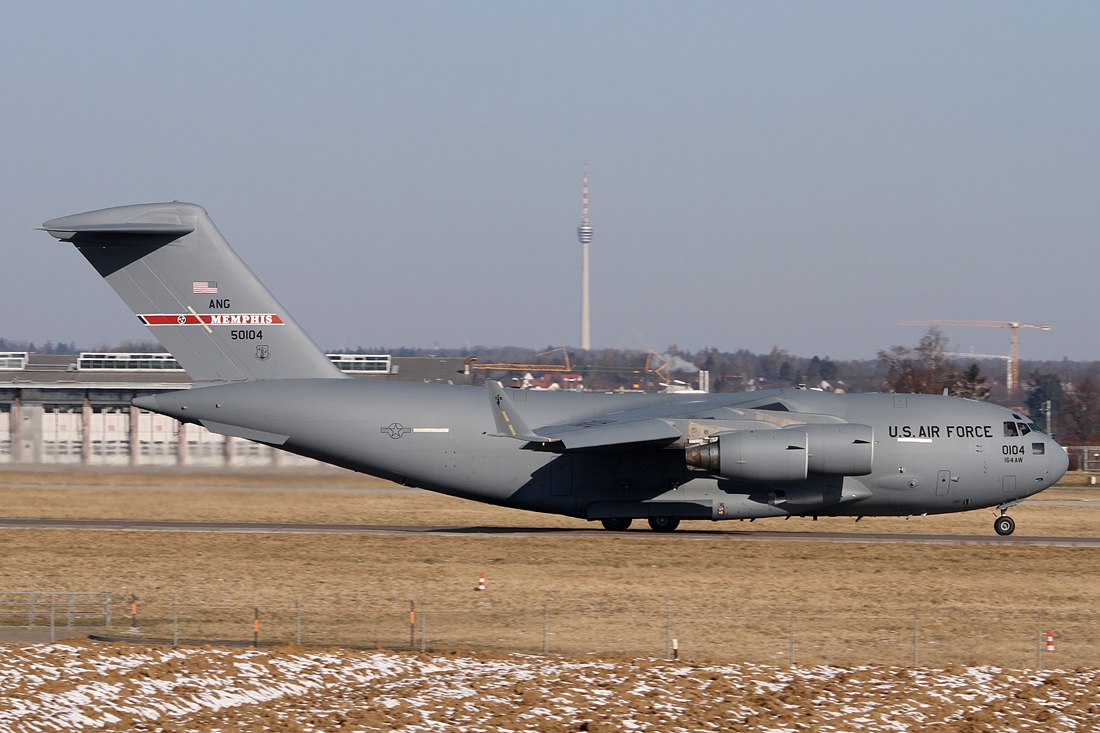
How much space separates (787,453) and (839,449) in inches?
49.8

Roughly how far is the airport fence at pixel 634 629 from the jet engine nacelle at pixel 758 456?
7.08m

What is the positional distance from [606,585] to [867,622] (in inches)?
197

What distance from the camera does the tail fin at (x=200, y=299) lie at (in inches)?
1117

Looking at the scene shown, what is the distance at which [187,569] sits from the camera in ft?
77.5

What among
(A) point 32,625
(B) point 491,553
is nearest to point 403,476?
(B) point 491,553

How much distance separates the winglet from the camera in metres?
26.4

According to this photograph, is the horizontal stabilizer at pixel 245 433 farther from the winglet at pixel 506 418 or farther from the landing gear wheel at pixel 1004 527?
the landing gear wheel at pixel 1004 527

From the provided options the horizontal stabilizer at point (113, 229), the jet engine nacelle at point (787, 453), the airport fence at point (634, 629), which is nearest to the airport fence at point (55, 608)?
the airport fence at point (634, 629)

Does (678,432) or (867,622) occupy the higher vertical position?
(678,432)

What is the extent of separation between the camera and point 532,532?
97.1 ft

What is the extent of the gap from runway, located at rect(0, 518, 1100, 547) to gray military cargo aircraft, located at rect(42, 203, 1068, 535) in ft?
2.26

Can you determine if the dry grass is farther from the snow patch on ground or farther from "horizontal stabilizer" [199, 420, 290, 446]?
"horizontal stabilizer" [199, 420, 290, 446]

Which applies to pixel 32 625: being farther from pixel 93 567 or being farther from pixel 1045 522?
pixel 1045 522

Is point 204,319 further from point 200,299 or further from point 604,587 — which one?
point 604,587
